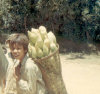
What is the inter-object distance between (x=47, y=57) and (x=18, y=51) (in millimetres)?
264

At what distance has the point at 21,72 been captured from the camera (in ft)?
6.48

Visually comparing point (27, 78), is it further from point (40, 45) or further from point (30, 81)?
point (40, 45)

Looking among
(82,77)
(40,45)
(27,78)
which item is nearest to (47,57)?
(40,45)

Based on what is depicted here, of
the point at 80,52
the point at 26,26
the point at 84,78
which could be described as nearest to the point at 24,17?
the point at 26,26

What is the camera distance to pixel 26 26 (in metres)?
11.5

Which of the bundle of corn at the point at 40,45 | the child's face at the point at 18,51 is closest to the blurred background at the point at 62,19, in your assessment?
the bundle of corn at the point at 40,45

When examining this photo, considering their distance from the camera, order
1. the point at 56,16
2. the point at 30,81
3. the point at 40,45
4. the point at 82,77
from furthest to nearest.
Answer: the point at 56,16 < the point at 82,77 < the point at 40,45 < the point at 30,81

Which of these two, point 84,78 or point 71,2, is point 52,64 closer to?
point 84,78

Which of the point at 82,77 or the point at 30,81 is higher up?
the point at 30,81

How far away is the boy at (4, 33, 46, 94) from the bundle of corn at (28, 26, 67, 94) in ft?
0.23

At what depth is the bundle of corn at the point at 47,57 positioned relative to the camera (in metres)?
2.02

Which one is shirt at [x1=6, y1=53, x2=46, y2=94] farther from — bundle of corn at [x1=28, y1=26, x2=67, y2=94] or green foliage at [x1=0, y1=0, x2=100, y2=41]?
green foliage at [x1=0, y1=0, x2=100, y2=41]

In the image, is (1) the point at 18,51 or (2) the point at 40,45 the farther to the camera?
(2) the point at 40,45

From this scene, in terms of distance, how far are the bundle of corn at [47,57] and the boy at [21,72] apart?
0.07 meters
